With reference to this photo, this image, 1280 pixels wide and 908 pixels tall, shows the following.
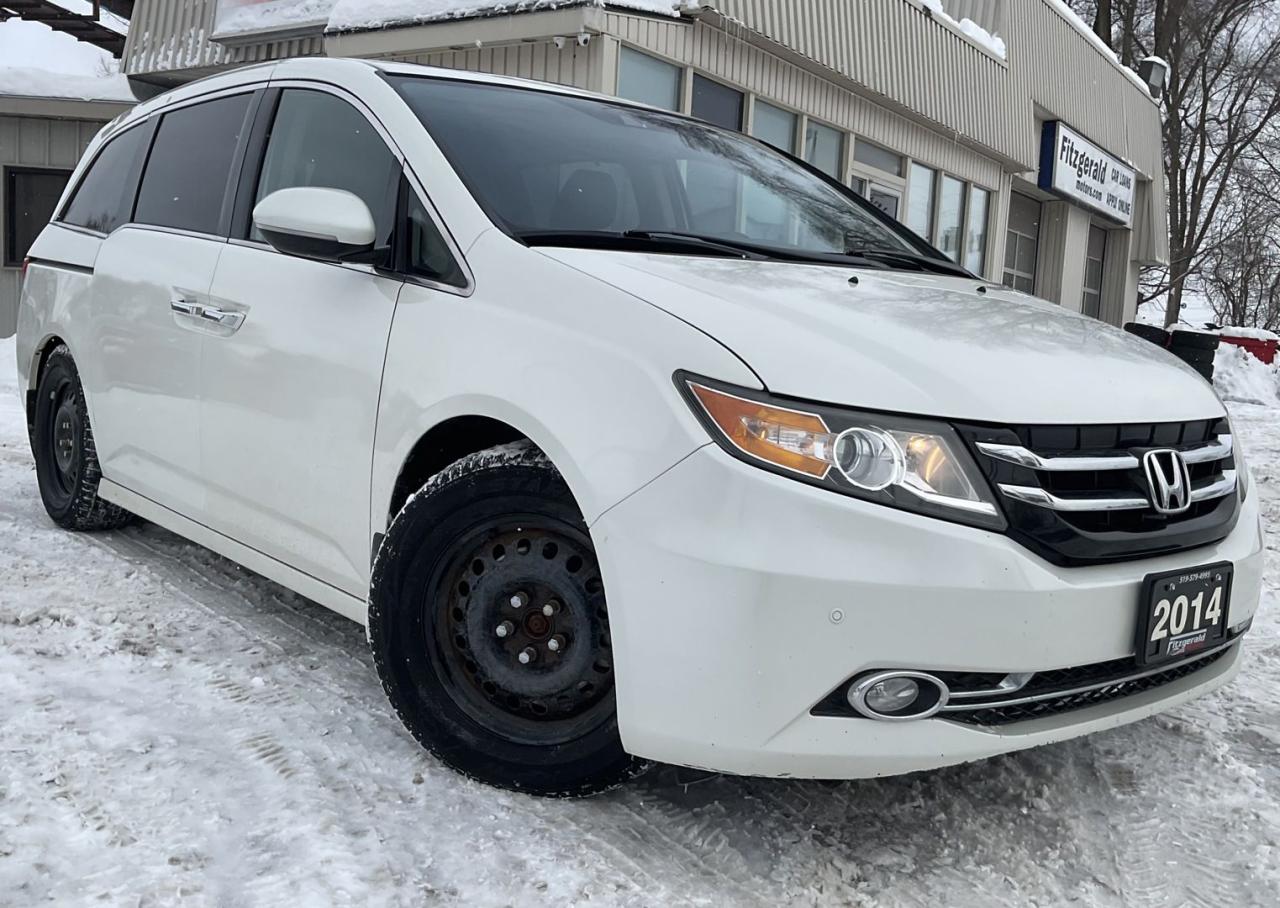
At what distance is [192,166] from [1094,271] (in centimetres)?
1943

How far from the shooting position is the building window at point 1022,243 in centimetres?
1717

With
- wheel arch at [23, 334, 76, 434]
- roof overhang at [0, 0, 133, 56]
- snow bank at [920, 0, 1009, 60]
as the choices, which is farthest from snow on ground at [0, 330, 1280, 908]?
roof overhang at [0, 0, 133, 56]

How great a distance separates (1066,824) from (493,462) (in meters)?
1.43

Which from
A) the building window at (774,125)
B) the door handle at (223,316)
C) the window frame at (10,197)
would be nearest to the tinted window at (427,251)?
the door handle at (223,316)

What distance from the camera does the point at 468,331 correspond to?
2.37 meters

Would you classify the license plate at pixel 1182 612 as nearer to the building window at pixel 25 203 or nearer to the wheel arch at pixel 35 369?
the wheel arch at pixel 35 369

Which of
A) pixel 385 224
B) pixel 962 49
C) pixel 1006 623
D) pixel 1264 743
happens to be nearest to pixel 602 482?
pixel 1006 623

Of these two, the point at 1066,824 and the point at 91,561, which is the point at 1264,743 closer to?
the point at 1066,824

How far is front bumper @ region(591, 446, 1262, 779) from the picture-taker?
6.15 ft

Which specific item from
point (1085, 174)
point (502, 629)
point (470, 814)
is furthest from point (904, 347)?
point (1085, 174)

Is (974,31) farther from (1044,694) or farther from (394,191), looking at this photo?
(1044,694)

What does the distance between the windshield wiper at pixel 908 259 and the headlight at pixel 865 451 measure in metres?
1.20

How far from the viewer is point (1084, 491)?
2.04 m

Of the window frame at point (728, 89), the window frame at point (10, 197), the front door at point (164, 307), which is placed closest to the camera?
the front door at point (164, 307)
